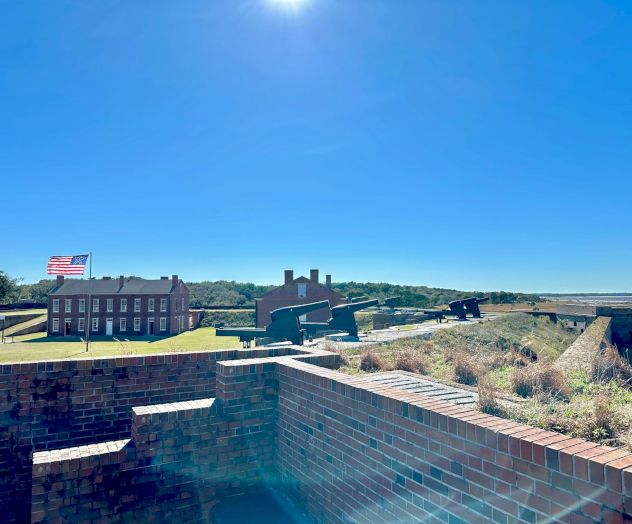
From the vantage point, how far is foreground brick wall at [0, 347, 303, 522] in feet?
17.2

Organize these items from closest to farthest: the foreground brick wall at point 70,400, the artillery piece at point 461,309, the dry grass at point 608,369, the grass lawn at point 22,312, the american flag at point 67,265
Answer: the foreground brick wall at point 70,400, the dry grass at point 608,369, the artillery piece at point 461,309, the american flag at point 67,265, the grass lawn at point 22,312

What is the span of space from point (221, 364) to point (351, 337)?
1035cm

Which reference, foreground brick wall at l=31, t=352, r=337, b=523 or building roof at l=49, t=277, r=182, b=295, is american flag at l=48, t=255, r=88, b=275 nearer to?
building roof at l=49, t=277, r=182, b=295

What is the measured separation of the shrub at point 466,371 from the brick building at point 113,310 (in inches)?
1866

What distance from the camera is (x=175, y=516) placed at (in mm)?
4527

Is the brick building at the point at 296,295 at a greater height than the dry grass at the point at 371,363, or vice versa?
the brick building at the point at 296,295

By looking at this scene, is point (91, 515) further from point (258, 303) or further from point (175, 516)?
point (258, 303)

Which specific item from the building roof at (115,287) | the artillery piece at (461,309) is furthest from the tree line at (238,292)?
the artillery piece at (461,309)

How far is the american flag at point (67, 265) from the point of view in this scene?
30.6 metres

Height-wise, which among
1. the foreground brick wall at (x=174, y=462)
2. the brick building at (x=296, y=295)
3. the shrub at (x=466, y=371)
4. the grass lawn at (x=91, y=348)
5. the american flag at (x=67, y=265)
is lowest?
the grass lawn at (x=91, y=348)

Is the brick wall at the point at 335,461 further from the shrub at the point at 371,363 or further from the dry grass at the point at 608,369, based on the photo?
the dry grass at the point at 608,369

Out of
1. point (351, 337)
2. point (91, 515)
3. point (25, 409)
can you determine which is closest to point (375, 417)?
point (91, 515)

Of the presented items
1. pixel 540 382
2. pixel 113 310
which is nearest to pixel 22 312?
pixel 113 310

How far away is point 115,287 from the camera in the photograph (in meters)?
51.8
